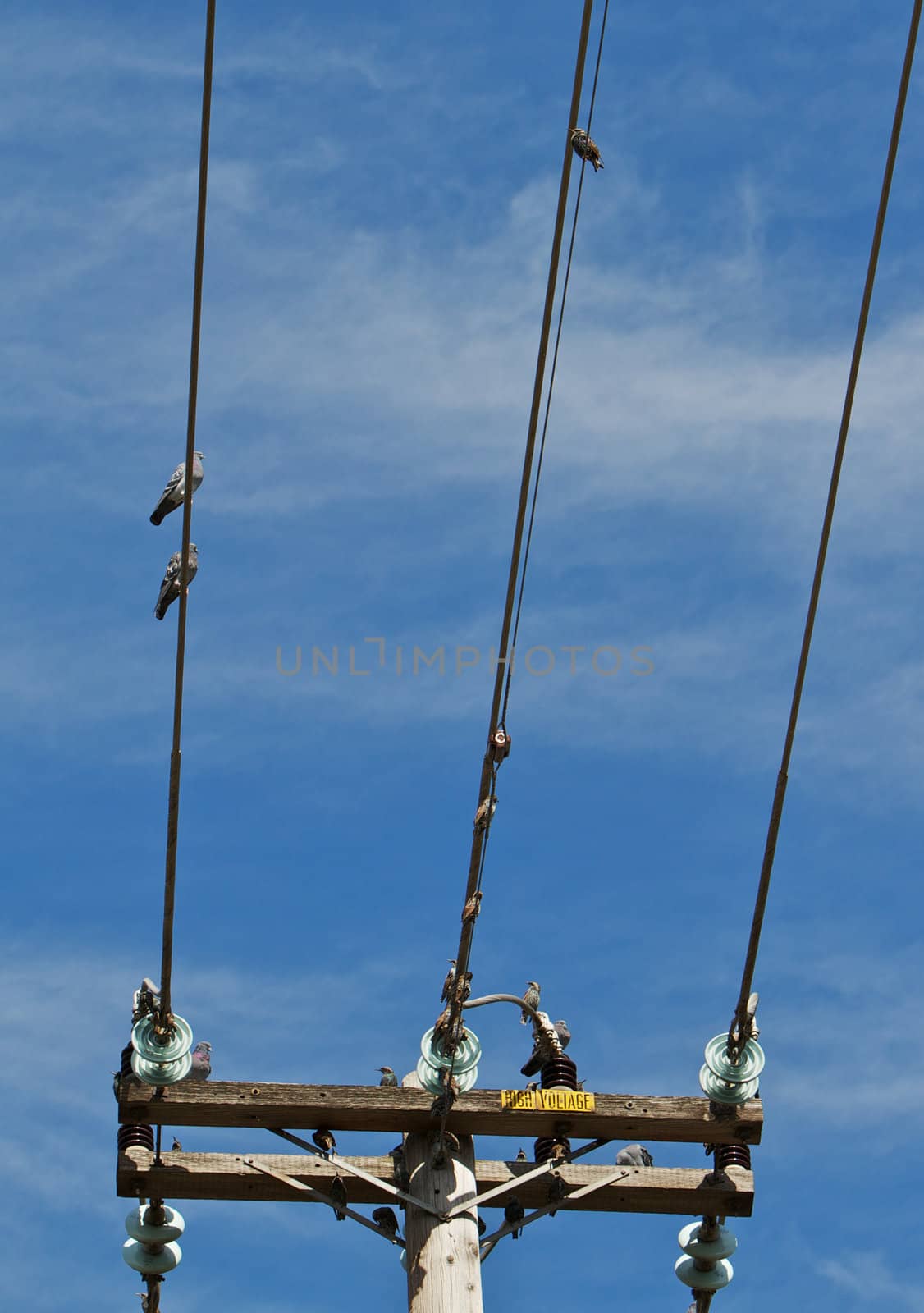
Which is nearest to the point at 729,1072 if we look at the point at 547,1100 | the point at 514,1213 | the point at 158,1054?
the point at 547,1100

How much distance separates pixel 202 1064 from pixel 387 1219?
1.13m

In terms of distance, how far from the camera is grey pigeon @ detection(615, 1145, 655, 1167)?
1041 centimetres

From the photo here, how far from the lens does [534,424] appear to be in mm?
7871

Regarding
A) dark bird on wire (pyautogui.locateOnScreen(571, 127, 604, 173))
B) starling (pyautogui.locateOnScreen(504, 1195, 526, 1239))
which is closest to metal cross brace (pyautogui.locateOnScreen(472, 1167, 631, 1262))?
starling (pyautogui.locateOnScreen(504, 1195, 526, 1239))

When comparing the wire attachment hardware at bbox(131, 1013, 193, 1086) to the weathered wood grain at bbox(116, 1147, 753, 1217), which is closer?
the wire attachment hardware at bbox(131, 1013, 193, 1086)

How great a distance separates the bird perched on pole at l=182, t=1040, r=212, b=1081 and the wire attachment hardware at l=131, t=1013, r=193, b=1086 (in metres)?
0.35

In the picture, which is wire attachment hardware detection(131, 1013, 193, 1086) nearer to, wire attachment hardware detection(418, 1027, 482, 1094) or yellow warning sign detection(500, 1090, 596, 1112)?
wire attachment hardware detection(418, 1027, 482, 1094)

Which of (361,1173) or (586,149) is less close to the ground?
(586,149)

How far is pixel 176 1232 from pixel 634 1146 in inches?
88.3

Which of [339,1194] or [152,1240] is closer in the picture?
[339,1194]

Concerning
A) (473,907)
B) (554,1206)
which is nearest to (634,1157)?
(554,1206)

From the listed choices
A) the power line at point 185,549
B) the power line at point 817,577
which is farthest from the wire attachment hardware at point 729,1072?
the power line at point 185,549

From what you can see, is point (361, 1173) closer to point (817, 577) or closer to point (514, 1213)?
point (514, 1213)

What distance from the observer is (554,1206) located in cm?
1008
